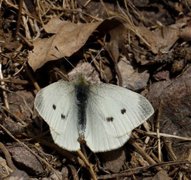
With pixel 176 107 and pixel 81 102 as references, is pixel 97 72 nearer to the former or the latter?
pixel 81 102

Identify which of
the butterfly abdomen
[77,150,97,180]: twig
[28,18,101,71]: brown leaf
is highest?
[28,18,101,71]: brown leaf

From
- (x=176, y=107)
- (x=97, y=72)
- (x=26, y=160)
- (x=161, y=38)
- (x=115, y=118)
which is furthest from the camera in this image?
(x=161, y=38)

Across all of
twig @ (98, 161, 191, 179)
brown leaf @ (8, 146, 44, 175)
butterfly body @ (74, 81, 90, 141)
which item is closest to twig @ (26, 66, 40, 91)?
butterfly body @ (74, 81, 90, 141)

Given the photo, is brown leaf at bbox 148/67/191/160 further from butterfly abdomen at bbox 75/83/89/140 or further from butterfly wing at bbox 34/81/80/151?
butterfly wing at bbox 34/81/80/151

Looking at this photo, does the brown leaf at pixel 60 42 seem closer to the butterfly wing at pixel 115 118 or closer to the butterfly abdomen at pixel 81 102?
the butterfly abdomen at pixel 81 102

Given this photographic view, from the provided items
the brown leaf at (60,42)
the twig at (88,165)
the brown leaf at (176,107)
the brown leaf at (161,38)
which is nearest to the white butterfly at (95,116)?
the twig at (88,165)

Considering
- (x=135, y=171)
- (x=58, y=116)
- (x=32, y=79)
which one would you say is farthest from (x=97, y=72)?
(x=135, y=171)
